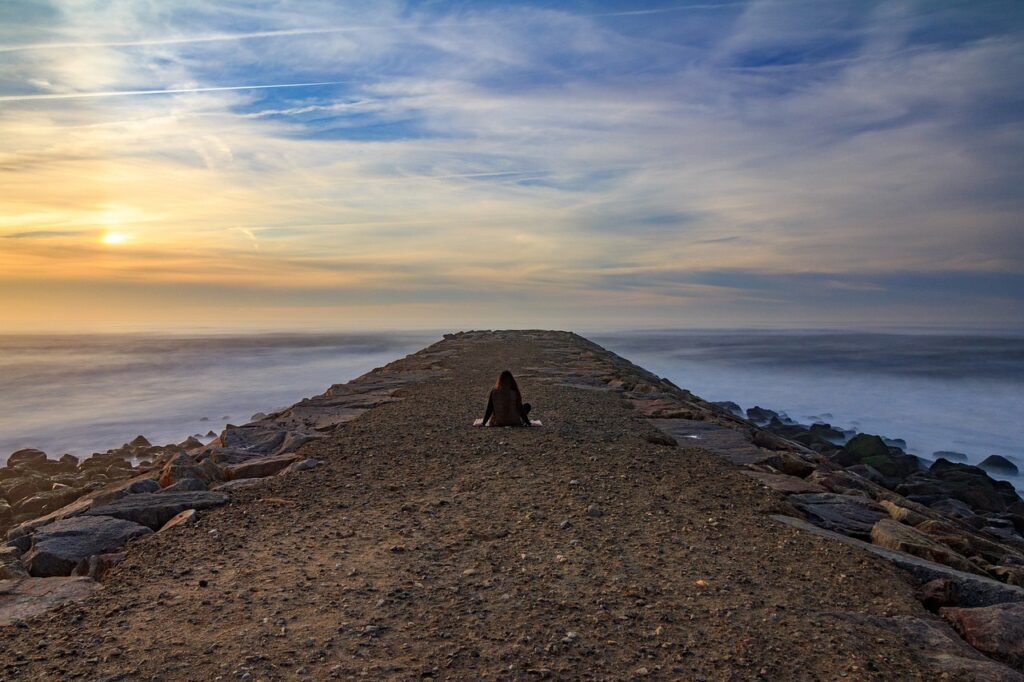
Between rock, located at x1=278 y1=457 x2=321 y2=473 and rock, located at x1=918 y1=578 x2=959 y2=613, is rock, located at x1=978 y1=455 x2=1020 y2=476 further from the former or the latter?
rock, located at x1=278 y1=457 x2=321 y2=473

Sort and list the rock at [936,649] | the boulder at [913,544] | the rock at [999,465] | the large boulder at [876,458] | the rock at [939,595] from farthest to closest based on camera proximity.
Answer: the rock at [999,465]
the large boulder at [876,458]
the boulder at [913,544]
the rock at [939,595]
the rock at [936,649]

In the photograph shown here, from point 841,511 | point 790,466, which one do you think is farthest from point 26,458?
point 841,511

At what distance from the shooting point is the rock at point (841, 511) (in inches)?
175

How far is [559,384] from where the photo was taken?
34.3 feet

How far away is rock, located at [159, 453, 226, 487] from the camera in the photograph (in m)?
5.28

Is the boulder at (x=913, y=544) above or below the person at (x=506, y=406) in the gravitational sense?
below

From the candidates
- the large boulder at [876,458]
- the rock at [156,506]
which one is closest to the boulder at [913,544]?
the rock at [156,506]

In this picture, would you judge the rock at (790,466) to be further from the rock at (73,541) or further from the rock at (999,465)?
the rock at (999,465)

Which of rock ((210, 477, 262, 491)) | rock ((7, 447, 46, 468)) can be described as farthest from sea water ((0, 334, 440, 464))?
rock ((210, 477, 262, 491))

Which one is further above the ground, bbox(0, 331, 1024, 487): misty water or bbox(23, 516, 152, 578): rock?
bbox(23, 516, 152, 578): rock

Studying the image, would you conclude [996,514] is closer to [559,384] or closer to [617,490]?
[559,384]

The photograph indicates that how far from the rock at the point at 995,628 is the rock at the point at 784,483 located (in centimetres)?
197

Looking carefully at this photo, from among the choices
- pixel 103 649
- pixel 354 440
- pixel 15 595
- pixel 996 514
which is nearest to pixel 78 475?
pixel 354 440

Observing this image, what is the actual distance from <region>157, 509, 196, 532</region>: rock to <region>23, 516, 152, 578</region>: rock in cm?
11
